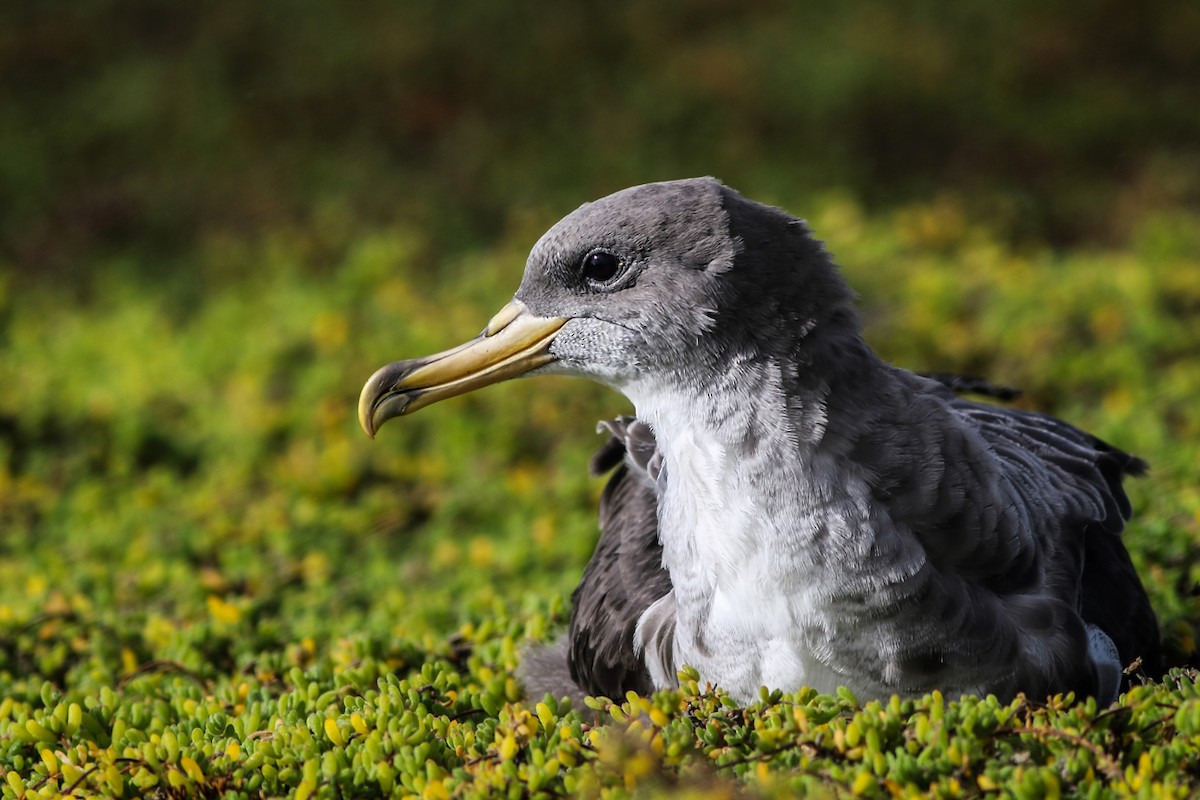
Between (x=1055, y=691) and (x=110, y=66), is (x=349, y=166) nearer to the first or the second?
(x=110, y=66)

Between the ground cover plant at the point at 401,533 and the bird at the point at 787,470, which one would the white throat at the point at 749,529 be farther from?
the ground cover plant at the point at 401,533

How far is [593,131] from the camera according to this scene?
37.8ft

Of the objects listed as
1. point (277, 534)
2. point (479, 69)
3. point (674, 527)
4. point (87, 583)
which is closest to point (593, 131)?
point (479, 69)

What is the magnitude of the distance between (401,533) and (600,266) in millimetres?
3518

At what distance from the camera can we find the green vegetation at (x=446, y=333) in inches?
129

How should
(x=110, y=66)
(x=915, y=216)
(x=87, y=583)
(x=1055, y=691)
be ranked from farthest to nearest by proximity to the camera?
1. (x=110, y=66)
2. (x=915, y=216)
3. (x=87, y=583)
4. (x=1055, y=691)

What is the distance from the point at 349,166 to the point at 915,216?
4766 mm

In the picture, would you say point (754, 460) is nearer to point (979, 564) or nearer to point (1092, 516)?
point (979, 564)

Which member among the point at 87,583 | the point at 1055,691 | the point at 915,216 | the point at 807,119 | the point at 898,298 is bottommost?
the point at 1055,691

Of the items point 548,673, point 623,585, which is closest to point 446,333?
point 548,673

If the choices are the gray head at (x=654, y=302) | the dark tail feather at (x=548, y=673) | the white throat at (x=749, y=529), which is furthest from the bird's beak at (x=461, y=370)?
the dark tail feather at (x=548, y=673)

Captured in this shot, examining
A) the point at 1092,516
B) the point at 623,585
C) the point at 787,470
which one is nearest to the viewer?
the point at 787,470

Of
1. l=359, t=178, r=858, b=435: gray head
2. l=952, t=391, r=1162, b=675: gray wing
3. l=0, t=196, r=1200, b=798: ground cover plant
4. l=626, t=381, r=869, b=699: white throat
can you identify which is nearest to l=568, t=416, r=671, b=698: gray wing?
l=0, t=196, r=1200, b=798: ground cover plant

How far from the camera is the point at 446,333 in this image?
8.32 meters
